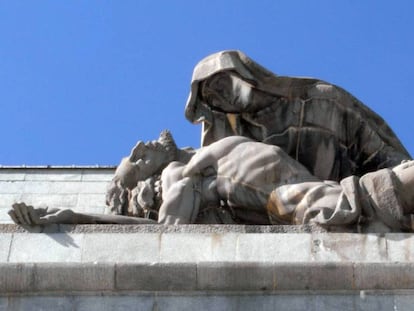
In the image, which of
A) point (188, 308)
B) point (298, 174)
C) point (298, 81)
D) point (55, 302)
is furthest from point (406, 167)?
point (55, 302)

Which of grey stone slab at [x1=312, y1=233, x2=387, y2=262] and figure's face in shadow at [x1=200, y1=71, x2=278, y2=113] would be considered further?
figure's face in shadow at [x1=200, y1=71, x2=278, y2=113]

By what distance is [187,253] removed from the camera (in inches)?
522

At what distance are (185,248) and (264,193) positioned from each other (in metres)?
1.34

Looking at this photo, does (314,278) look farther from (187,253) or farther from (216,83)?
(216,83)

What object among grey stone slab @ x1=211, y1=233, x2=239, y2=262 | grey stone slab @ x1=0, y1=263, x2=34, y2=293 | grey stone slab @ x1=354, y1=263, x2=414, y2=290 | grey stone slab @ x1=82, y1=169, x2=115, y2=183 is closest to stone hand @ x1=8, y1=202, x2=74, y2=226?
grey stone slab @ x1=0, y1=263, x2=34, y2=293

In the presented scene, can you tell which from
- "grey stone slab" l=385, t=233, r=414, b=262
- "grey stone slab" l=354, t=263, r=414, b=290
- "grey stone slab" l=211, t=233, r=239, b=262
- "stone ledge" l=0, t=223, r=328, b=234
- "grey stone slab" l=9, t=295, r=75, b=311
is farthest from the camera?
"stone ledge" l=0, t=223, r=328, b=234

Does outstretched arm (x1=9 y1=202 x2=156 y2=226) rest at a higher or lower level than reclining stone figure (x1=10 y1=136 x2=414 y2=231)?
lower

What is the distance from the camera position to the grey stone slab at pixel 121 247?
13.3m

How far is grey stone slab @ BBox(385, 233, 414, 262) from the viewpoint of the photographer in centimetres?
1302

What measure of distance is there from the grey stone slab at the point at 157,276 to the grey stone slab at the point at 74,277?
10 centimetres

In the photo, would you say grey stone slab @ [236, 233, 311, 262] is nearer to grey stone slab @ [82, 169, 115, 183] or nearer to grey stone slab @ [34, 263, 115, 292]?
grey stone slab @ [34, 263, 115, 292]

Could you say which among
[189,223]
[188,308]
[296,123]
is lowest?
[188,308]

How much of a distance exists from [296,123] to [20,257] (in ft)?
12.3

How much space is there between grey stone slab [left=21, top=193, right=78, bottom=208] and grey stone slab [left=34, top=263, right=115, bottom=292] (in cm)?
543
